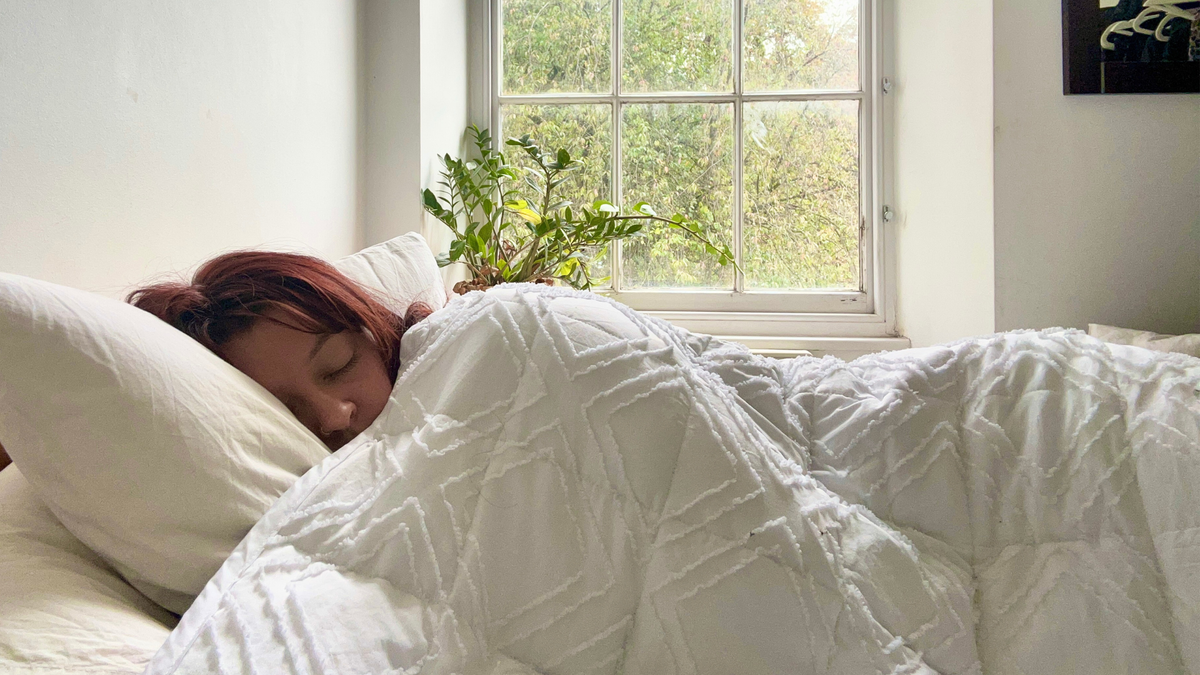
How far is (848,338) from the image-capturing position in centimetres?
215

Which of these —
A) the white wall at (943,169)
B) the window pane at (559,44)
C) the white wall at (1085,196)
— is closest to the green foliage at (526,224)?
the window pane at (559,44)

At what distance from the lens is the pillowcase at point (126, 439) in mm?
601

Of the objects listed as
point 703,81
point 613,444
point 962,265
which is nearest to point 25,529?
point 613,444

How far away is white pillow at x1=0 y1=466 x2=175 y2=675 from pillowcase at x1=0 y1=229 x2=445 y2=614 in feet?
0.08

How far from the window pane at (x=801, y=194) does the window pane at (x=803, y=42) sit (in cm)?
8

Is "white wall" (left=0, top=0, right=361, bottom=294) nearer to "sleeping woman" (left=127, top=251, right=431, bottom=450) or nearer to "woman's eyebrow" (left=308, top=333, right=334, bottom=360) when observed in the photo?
"sleeping woman" (left=127, top=251, right=431, bottom=450)

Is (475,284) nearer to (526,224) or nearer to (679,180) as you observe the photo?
(526,224)

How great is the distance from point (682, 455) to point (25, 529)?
0.57 meters

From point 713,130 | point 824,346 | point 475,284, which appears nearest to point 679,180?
point 713,130

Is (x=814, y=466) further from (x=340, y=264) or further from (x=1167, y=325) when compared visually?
(x=1167, y=325)

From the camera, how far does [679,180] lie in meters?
2.26

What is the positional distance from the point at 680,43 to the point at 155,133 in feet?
5.16

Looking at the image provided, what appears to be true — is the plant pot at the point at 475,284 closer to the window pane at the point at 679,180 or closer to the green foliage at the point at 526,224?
the green foliage at the point at 526,224

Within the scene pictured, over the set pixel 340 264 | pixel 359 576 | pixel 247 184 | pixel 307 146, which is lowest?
pixel 359 576
